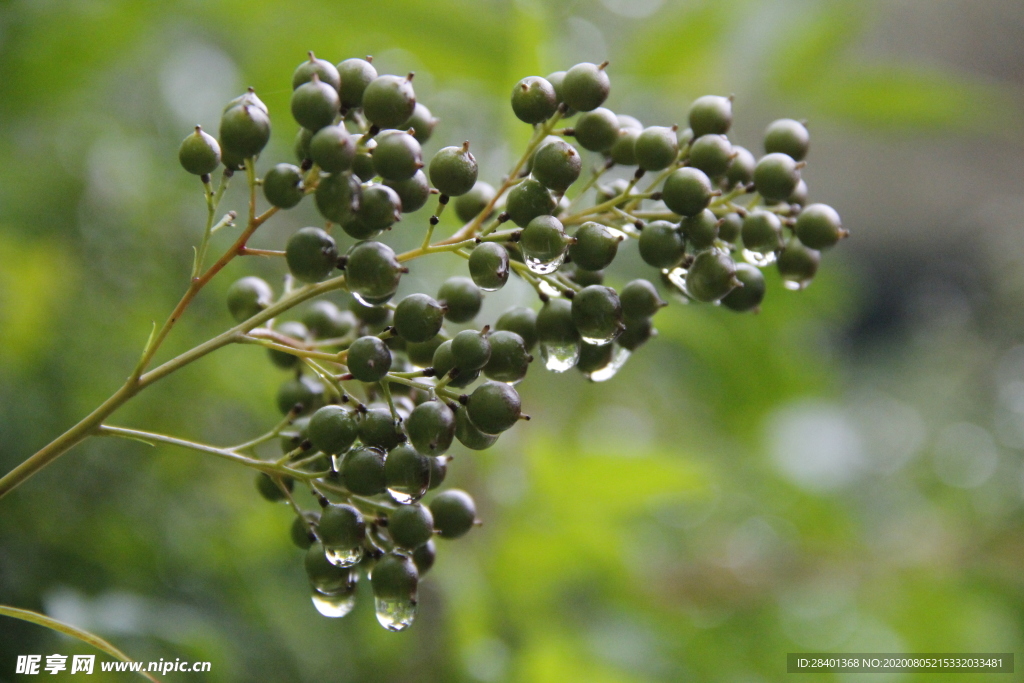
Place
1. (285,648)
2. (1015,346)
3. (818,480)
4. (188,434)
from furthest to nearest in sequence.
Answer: (1015,346)
(818,480)
(188,434)
(285,648)

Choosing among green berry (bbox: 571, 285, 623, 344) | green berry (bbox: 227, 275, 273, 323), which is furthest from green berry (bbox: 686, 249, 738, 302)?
green berry (bbox: 227, 275, 273, 323)

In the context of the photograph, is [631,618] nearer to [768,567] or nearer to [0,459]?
[768,567]

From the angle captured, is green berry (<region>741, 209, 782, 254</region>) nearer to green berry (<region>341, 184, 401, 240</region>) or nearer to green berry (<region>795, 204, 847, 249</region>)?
green berry (<region>795, 204, 847, 249</region>)

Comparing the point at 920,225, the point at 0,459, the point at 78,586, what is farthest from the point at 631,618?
the point at 920,225

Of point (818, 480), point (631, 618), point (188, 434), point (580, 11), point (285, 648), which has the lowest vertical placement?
point (285, 648)

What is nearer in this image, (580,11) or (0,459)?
(0,459)

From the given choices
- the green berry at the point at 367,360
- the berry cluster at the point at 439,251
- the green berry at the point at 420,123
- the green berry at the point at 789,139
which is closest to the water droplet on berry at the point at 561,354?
the berry cluster at the point at 439,251

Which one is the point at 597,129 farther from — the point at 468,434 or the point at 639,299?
the point at 468,434
